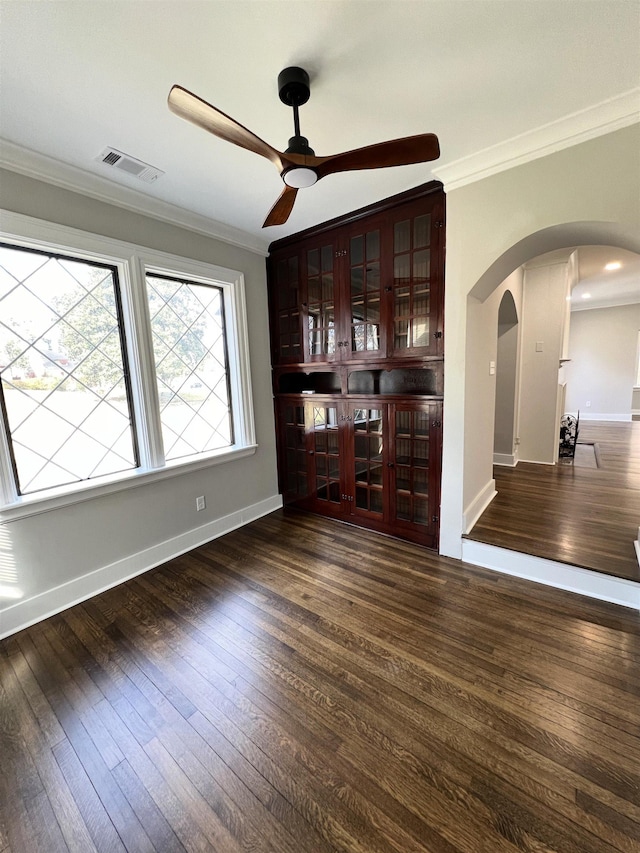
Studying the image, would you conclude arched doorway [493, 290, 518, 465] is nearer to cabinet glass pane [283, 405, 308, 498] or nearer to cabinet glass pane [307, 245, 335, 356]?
cabinet glass pane [307, 245, 335, 356]

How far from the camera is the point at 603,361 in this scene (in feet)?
26.6

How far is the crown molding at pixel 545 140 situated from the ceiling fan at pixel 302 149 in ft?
3.36

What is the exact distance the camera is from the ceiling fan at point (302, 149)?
1346 millimetres

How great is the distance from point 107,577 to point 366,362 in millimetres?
2645

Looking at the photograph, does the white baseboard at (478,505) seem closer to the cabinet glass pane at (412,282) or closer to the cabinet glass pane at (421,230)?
the cabinet glass pane at (412,282)

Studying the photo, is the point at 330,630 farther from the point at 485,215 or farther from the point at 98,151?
the point at 98,151

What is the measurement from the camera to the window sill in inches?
82.8

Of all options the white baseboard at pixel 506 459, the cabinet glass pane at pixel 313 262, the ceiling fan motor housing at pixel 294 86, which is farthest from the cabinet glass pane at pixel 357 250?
the white baseboard at pixel 506 459

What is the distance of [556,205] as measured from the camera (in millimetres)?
2066

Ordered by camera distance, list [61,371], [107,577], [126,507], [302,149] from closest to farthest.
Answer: [302,149] → [61,371] → [107,577] → [126,507]

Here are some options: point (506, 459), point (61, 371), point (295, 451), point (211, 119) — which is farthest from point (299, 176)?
point (506, 459)

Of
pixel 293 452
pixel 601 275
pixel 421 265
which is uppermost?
pixel 601 275

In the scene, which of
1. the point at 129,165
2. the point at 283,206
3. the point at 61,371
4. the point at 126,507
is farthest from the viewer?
the point at 126,507

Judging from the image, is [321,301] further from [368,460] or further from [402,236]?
[368,460]
